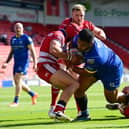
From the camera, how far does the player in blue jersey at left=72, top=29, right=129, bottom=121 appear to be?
7.25 meters

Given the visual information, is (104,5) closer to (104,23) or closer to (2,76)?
(104,23)

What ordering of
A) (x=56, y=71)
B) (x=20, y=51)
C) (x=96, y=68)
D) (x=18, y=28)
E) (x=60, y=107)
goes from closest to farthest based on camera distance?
1. (x=96, y=68)
2. (x=60, y=107)
3. (x=56, y=71)
4. (x=18, y=28)
5. (x=20, y=51)

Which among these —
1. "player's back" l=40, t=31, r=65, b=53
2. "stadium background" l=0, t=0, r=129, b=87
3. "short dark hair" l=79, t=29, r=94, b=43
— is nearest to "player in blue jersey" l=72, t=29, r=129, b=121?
"short dark hair" l=79, t=29, r=94, b=43

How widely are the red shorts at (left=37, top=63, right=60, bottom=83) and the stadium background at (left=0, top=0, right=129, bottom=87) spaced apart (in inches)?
1133

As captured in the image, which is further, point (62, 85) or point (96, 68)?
point (62, 85)

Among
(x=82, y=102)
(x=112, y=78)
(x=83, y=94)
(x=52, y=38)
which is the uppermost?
Result: (x=52, y=38)

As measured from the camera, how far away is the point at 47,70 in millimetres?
8055

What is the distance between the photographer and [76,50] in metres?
7.52

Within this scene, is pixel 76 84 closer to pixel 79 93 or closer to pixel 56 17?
pixel 79 93

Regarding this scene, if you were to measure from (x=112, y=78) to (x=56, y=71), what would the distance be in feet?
3.11

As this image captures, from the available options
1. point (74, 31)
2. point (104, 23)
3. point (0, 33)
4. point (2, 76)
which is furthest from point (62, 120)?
point (104, 23)

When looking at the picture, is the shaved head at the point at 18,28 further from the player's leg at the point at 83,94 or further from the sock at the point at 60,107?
the sock at the point at 60,107

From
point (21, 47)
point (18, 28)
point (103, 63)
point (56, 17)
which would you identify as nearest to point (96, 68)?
point (103, 63)

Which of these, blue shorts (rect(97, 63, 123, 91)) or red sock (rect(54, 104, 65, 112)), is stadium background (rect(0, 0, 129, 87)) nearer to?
blue shorts (rect(97, 63, 123, 91))
